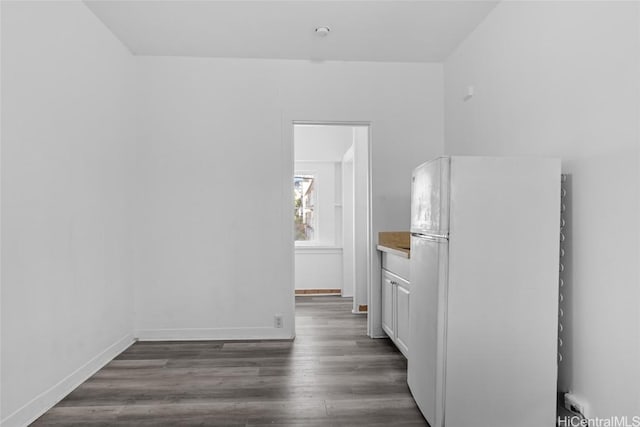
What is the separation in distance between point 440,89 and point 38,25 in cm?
318

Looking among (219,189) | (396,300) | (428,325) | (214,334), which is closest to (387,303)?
(396,300)

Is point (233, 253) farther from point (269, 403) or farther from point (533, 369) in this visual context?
point (533, 369)

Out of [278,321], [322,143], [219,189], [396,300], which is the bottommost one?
[278,321]

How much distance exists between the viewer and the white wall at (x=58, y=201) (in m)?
2.10

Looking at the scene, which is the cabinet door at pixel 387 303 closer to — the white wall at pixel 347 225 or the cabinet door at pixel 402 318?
the cabinet door at pixel 402 318

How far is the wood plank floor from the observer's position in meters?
2.26

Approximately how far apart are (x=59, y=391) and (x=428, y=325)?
2221 millimetres

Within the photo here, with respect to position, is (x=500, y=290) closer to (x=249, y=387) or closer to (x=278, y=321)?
(x=249, y=387)

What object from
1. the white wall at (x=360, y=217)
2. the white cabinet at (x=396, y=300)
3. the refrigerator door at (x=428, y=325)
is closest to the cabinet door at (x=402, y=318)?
the white cabinet at (x=396, y=300)

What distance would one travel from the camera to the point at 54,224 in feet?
8.01

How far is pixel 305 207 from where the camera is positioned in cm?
629

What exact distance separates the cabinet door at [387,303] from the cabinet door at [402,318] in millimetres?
148

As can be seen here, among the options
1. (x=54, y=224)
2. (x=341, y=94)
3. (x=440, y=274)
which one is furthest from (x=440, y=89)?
(x=54, y=224)

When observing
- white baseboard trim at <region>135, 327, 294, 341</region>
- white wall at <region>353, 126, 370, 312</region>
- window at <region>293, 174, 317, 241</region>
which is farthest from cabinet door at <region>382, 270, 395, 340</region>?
window at <region>293, 174, 317, 241</region>
